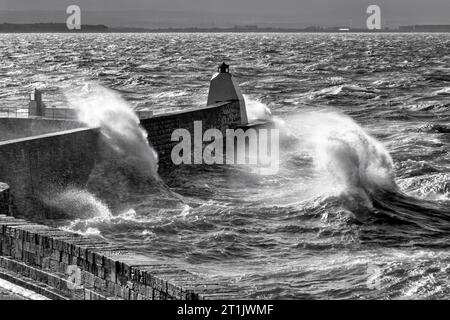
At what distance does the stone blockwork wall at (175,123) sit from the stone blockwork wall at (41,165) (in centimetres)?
433

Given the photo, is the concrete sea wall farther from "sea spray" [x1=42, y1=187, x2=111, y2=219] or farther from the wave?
the wave

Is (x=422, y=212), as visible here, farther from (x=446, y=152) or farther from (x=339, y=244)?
(x=446, y=152)

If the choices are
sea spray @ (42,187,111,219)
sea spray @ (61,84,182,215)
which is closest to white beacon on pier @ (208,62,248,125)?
sea spray @ (61,84,182,215)

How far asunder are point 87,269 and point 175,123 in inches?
656

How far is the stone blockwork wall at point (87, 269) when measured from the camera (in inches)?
374

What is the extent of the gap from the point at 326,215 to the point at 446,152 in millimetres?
13083

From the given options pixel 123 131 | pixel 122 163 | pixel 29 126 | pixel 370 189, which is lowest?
pixel 370 189

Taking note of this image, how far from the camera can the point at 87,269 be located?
10641 millimetres

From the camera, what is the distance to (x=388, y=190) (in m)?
24.9

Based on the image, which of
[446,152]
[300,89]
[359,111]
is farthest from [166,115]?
[300,89]

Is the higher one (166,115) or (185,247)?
(166,115)

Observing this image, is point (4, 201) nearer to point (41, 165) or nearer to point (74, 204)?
point (41, 165)

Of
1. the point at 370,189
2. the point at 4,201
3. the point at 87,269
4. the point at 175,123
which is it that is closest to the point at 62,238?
the point at 87,269
